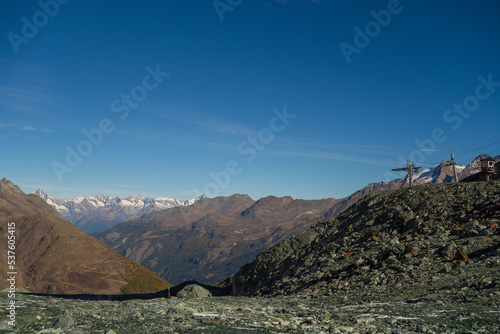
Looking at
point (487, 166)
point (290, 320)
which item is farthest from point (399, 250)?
point (487, 166)

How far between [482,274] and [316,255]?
1556 centimetres

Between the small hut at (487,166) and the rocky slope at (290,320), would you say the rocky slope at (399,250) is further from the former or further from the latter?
the small hut at (487,166)

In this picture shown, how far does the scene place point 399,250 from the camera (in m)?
22.9

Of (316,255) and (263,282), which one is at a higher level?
(316,255)

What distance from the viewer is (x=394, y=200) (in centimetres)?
3319

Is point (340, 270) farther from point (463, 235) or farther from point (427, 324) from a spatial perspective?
point (427, 324)

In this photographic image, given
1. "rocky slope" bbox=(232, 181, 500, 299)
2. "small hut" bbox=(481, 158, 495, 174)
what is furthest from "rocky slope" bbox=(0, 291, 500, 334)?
"small hut" bbox=(481, 158, 495, 174)

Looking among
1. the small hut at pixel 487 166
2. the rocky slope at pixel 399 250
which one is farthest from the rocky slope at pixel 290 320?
the small hut at pixel 487 166

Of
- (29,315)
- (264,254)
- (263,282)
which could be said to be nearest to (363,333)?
(29,315)

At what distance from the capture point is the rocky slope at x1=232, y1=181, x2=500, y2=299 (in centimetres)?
1798

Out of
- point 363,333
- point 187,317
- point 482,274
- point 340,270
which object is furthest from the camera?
point 340,270

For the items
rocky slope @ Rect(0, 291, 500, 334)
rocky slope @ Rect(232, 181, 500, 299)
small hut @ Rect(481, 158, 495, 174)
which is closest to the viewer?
rocky slope @ Rect(0, 291, 500, 334)

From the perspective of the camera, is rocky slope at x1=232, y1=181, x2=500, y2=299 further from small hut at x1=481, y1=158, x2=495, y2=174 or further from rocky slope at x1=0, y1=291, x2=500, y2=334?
small hut at x1=481, y1=158, x2=495, y2=174

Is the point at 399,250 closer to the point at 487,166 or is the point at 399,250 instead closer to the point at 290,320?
the point at 290,320
